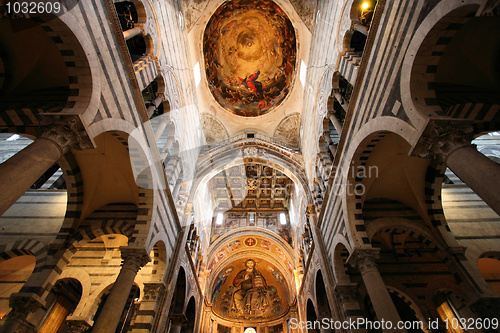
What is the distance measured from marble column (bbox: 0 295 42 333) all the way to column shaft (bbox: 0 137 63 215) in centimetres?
487

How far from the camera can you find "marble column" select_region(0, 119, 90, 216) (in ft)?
10.7

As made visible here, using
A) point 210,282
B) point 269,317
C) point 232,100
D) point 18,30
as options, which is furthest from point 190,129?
point 269,317

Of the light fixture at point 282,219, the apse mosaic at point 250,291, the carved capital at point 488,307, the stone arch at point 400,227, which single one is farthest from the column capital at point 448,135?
the apse mosaic at point 250,291

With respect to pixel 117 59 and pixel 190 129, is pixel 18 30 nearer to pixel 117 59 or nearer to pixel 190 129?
pixel 117 59

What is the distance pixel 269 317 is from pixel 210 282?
496 cm

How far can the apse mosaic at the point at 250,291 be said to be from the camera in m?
16.8

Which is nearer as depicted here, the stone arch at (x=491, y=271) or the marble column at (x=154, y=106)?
the marble column at (x=154, y=106)

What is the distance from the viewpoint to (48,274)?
6.88 metres

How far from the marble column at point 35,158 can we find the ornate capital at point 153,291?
5501 millimetres

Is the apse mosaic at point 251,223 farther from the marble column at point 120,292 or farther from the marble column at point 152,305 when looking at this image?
the marble column at point 120,292

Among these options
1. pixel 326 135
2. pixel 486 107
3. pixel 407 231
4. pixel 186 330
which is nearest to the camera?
pixel 486 107

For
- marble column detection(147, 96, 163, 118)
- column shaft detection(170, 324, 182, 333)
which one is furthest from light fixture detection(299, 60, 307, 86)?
column shaft detection(170, 324, 182, 333)

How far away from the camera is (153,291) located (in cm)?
779

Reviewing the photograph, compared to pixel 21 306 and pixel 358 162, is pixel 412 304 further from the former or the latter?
pixel 21 306
